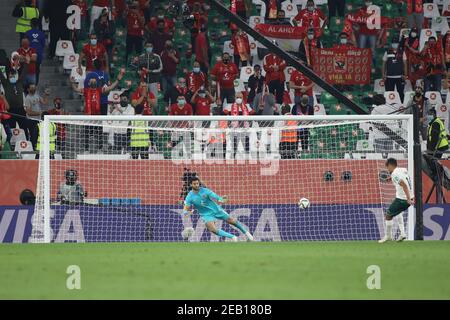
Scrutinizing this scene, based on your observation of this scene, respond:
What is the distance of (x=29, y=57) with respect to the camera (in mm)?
28297

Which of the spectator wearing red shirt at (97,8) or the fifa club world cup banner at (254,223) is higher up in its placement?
the spectator wearing red shirt at (97,8)

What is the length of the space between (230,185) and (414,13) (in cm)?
1032

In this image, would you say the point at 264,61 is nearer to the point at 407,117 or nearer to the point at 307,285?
the point at 407,117

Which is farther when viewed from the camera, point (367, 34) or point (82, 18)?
point (367, 34)

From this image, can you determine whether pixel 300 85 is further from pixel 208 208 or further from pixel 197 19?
pixel 208 208

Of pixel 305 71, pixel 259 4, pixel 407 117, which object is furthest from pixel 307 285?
pixel 259 4

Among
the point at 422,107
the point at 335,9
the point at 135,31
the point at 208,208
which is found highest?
the point at 335,9

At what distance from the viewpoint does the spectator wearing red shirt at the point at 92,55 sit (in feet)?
94.3

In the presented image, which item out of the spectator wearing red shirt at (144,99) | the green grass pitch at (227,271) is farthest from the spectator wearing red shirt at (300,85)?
the green grass pitch at (227,271)

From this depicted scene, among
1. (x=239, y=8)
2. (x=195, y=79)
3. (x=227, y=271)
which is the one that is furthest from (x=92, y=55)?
(x=227, y=271)

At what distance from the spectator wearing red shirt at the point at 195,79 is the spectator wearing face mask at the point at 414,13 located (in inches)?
248

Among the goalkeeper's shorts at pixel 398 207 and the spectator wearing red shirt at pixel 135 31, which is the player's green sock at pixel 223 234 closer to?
the goalkeeper's shorts at pixel 398 207

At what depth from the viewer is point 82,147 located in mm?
24312
